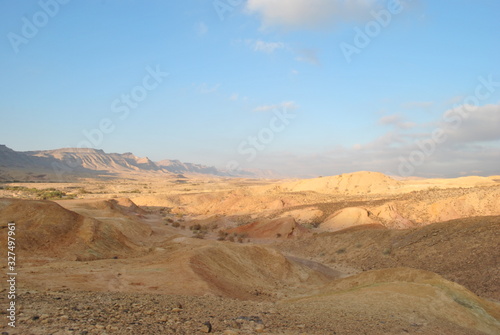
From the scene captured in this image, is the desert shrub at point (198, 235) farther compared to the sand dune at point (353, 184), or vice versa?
the sand dune at point (353, 184)

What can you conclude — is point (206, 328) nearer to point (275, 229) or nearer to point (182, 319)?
point (182, 319)

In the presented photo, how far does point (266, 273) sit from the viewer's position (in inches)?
732

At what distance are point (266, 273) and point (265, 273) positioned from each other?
0.06 metres

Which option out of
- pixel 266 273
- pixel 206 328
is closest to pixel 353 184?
pixel 266 273

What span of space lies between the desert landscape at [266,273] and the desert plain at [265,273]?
2.2 inches

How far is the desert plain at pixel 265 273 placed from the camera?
7.19 meters

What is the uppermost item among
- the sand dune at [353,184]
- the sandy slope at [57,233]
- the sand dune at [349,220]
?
the sand dune at [353,184]

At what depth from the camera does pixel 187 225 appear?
39.3 meters

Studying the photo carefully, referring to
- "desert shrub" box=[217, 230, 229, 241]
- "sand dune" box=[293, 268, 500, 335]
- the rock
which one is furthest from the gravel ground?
"desert shrub" box=[217, 230, 229, 241]

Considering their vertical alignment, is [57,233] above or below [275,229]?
below

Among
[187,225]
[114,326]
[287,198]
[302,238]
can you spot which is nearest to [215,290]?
[114,326]

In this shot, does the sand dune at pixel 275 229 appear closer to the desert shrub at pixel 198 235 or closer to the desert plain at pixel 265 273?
the desert plain at pixel 265 273

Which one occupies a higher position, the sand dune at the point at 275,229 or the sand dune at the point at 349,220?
the sand dune at the point at 349,220

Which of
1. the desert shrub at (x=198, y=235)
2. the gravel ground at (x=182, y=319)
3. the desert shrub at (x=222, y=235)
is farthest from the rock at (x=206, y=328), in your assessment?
the desert shrub at (x=222, y=235)
